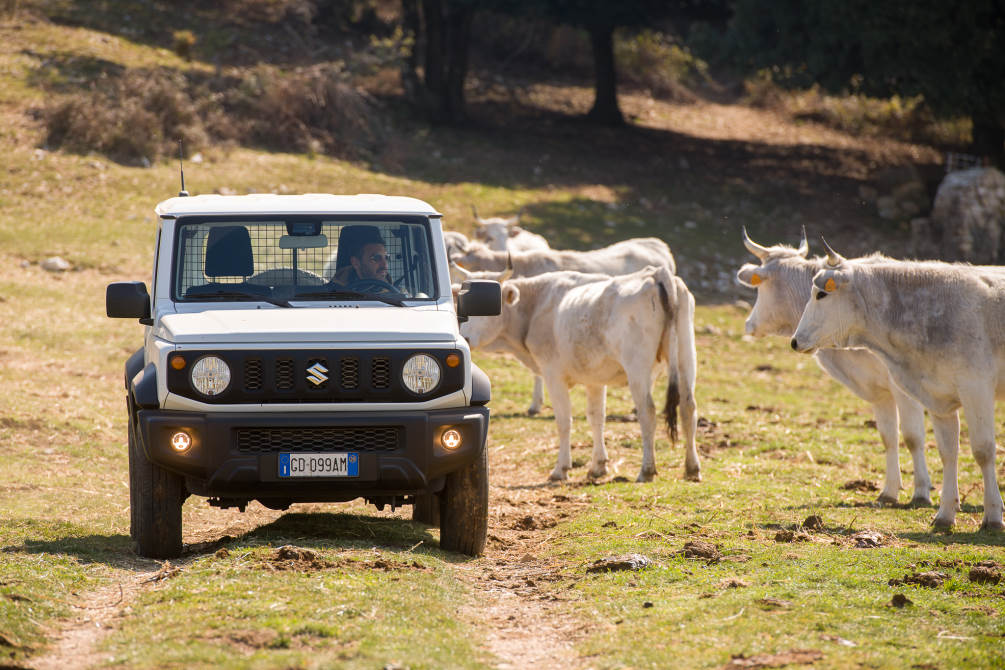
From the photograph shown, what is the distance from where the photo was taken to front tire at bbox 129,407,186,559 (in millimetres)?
7879

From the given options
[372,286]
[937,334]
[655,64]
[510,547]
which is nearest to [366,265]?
[372,286]

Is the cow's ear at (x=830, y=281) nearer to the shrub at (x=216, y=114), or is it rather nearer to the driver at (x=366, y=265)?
the driver at (x=366, y=265)

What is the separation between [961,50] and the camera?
93.9 feet

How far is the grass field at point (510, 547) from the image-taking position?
614 centimetres

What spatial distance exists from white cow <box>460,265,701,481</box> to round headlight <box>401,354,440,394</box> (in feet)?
12.7

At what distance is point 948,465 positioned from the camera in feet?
31.3

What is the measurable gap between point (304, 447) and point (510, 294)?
17.1 feet

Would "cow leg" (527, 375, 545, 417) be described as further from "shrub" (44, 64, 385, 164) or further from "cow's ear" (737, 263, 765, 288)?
"shrub" (44, 64, 385, 164)

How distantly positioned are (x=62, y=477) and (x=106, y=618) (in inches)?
190

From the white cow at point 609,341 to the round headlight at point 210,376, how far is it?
4307 millimetres

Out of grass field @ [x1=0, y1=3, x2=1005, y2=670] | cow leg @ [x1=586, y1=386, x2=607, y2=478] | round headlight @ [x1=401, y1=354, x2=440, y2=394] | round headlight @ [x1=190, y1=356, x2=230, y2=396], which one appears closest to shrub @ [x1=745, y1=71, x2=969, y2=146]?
grass field @ [x1=0, y1=3, x2=1005, y2=670]

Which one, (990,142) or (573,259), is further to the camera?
(990,142)

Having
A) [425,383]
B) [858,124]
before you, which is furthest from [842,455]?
[858,124]

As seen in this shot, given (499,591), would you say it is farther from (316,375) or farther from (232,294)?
(232,294)
